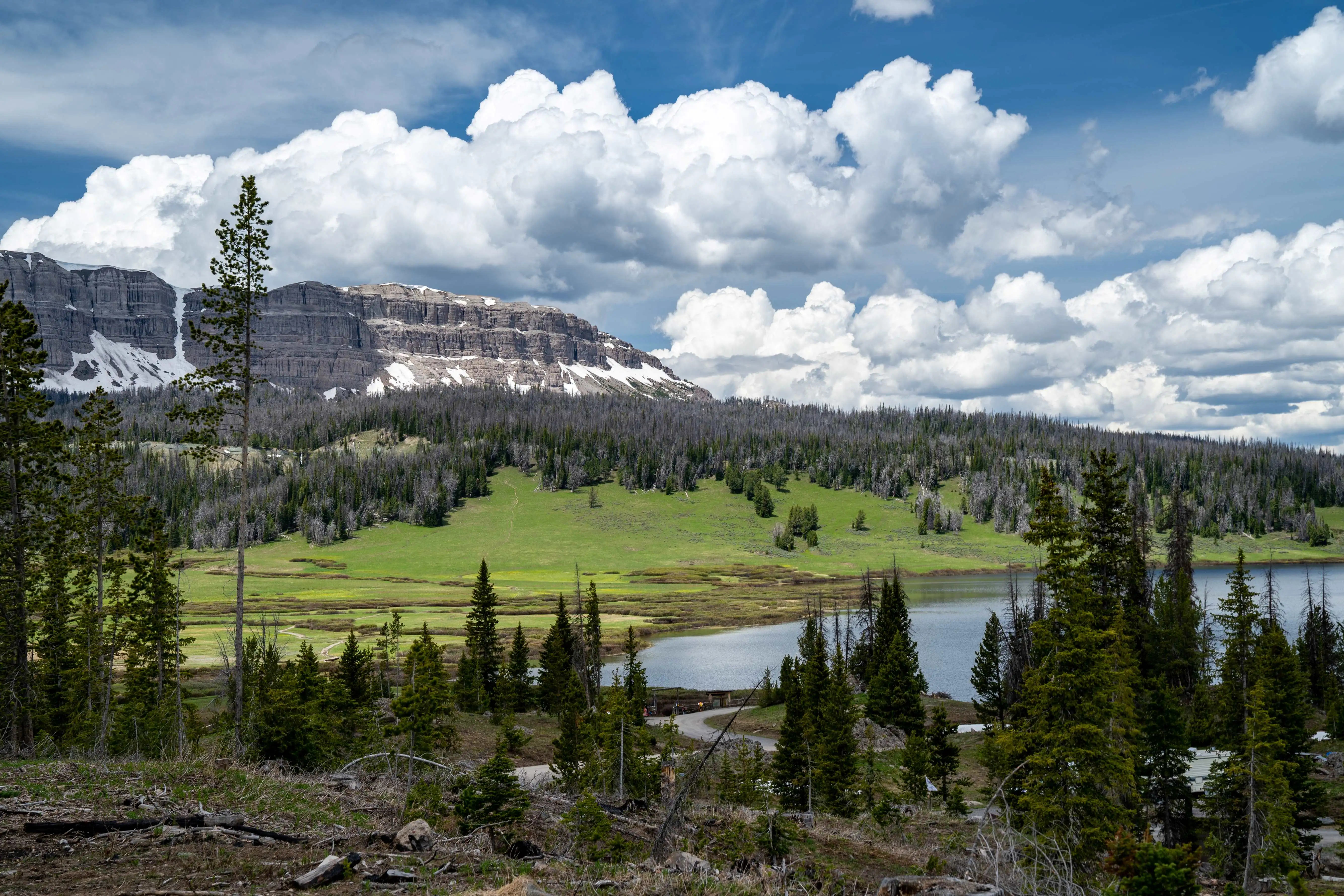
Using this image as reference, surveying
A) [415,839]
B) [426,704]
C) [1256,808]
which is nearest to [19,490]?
[426,704]

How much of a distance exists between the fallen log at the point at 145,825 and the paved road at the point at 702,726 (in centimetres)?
3717

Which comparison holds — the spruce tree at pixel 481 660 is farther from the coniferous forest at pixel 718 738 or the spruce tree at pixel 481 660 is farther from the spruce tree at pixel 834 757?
the spruce tree at pixel 834 757

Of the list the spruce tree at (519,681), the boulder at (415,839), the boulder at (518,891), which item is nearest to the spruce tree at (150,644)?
the spruce tree at (519,681)

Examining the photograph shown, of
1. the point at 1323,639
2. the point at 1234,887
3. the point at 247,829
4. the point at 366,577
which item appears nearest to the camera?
the point at 247,829

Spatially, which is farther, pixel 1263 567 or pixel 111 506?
pixel 1263 567

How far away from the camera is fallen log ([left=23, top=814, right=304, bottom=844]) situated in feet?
36.9

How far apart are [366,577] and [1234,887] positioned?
152 metres

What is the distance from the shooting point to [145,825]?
11766mm

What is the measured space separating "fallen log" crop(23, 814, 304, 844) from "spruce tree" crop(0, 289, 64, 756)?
2463cm

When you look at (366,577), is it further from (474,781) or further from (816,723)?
(474,781)

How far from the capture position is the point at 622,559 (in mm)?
170750

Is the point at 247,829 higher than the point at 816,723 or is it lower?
higher

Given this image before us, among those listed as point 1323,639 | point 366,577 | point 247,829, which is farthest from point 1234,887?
point 366,577

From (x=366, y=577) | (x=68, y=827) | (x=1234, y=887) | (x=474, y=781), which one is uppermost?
(x=68, y=827)
